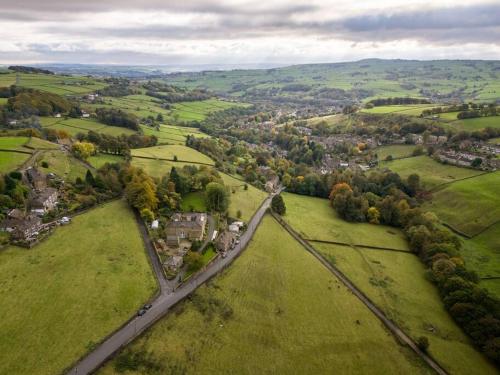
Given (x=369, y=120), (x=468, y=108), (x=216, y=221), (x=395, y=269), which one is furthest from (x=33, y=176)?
(x=468, y=108)

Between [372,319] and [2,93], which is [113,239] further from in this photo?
[2,93]

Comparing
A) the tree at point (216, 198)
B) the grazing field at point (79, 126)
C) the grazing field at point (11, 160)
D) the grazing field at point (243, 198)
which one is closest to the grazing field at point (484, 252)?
the grazing field at point (243, 198)

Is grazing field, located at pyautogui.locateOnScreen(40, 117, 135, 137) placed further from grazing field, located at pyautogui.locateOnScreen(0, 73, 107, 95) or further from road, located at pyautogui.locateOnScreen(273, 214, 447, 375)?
road, located at pyautogui.locateOnScreen(273, 214, 447, 375)

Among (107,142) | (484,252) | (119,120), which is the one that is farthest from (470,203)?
(119,120)

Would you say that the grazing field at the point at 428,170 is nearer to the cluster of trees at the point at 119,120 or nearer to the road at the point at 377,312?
the road at the point at 377,312

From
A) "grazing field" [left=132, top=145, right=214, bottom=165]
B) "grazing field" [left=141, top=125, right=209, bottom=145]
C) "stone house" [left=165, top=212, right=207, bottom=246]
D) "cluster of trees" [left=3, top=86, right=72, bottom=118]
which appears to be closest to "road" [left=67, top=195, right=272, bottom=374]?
"stone house" [left=165, top=212, right=207, bottom=246]

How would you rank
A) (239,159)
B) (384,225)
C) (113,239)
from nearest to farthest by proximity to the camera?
(113,239), (384,225), (239,159)

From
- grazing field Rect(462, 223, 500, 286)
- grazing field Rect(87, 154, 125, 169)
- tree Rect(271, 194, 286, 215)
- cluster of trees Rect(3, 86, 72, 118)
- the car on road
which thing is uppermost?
cluster of trees Rect(3, 86, 72, 118)
